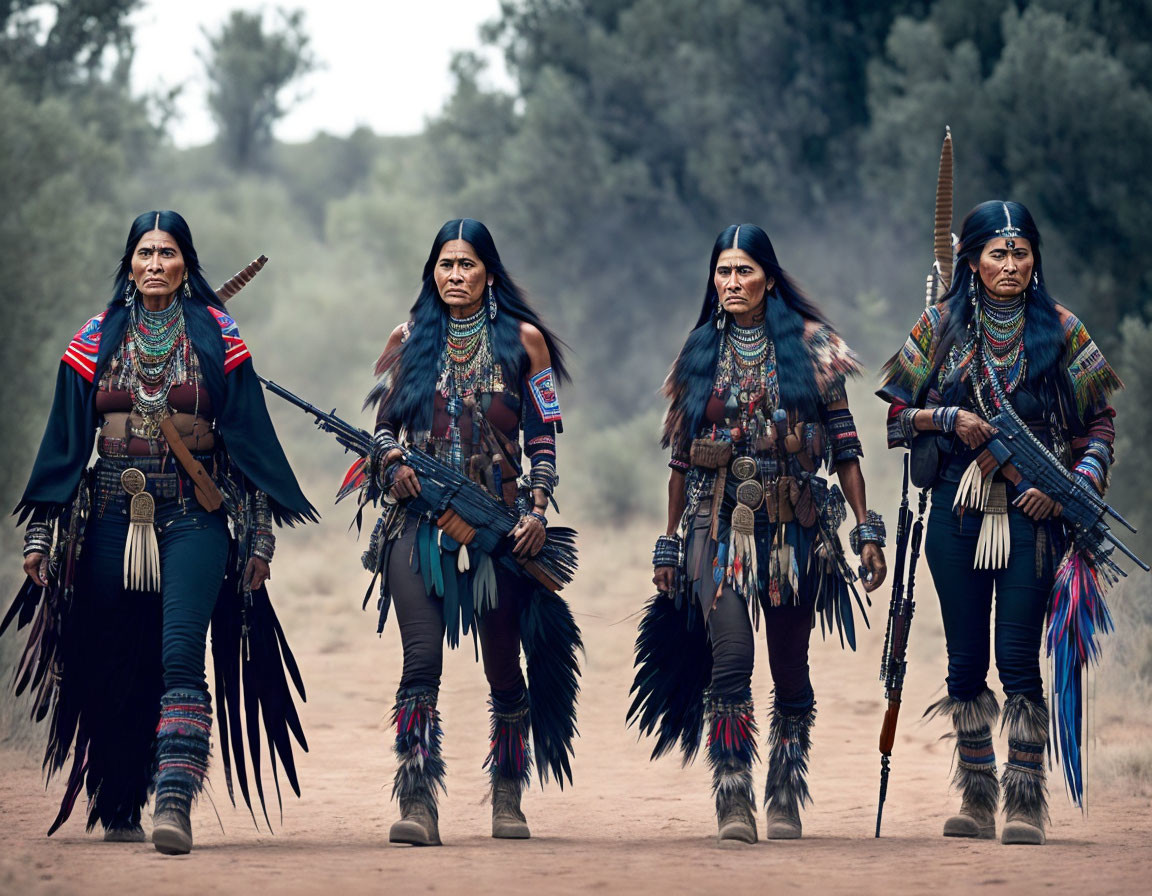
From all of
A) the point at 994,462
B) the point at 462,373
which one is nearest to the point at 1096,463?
the point at 994,462

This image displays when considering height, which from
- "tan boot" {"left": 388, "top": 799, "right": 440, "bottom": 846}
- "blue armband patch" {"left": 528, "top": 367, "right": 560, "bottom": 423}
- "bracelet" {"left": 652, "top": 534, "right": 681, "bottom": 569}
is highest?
"blue armband patch" {"left": 528, "top": 367, "right": 560, "bottom": 423}

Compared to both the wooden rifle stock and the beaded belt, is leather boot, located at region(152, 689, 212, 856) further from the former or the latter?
the wooden rifle stock

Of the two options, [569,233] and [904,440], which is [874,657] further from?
[569,233]

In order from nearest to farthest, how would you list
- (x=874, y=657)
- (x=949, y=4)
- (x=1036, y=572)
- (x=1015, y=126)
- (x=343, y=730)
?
(x=1036, y=572) < (x=343, y=730) < (x=874, y=657) < (x=1015, y=126) < (x=949, y=4)

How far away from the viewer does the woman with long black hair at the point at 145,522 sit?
6750 mm

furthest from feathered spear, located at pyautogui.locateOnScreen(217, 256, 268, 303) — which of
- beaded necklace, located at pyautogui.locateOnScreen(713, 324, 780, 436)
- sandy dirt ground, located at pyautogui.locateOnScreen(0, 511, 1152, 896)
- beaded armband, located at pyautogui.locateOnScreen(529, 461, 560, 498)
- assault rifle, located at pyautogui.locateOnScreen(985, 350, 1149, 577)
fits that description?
assault rifle, located at pyautogui.locateOnScreen(985, 350, 1149, 577)

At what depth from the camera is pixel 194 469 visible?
6758 millimetres

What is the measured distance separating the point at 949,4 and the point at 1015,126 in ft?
9.30

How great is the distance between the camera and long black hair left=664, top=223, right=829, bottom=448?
7160 mm

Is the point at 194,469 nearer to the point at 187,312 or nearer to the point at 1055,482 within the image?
the point at 187,312

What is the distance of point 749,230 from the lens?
7.29 metres

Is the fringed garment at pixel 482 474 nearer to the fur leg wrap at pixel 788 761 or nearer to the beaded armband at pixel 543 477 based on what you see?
the beaded armband at pixel 543 477

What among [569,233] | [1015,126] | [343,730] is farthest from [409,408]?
[569,233]

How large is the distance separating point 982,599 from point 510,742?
6.39ft
